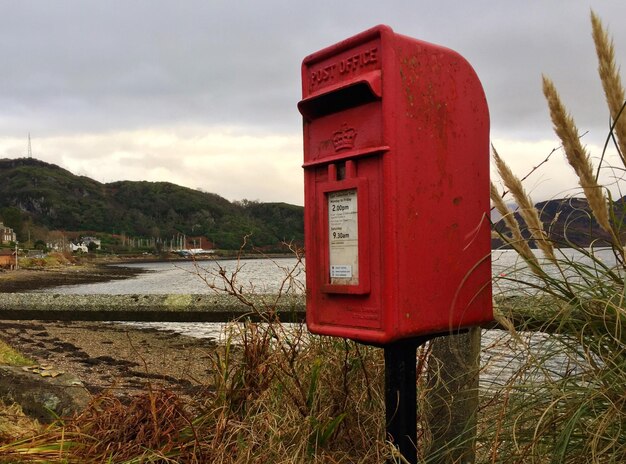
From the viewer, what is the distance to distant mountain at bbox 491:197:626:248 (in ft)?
6.37

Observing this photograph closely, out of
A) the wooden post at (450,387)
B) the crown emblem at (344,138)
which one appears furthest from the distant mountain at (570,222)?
the crown emblem at (344,138)

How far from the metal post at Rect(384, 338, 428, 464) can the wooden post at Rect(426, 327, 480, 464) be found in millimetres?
282

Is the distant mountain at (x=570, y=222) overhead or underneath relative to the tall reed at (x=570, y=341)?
overhead

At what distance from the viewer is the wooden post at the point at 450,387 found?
2.28 meters

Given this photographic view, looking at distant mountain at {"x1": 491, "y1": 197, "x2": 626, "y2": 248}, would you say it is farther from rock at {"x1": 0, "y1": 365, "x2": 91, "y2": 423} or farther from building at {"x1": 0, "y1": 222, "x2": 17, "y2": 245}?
building at {"x1": 0, "y1": 222, "x2": 17, "y2": 245}

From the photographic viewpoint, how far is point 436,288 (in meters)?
1.86

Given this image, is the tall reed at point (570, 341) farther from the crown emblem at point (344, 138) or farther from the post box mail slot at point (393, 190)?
the crown emblem at point (344, 138)

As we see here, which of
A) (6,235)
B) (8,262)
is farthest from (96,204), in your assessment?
(8,262)

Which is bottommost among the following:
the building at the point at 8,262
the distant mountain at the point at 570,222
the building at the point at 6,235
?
the building at the point at 8,262

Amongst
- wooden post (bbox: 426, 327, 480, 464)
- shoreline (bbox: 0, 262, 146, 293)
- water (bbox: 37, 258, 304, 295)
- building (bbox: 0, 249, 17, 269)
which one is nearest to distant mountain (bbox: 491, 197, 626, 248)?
wooden post (bbox: 426, 327, 480, 464)

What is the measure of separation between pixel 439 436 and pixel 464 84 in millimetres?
1415

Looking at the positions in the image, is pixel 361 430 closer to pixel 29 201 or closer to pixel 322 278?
pixel 322 278

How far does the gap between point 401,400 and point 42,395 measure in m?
2.36

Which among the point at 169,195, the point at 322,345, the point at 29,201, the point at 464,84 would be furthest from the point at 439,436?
the point at 29,201
